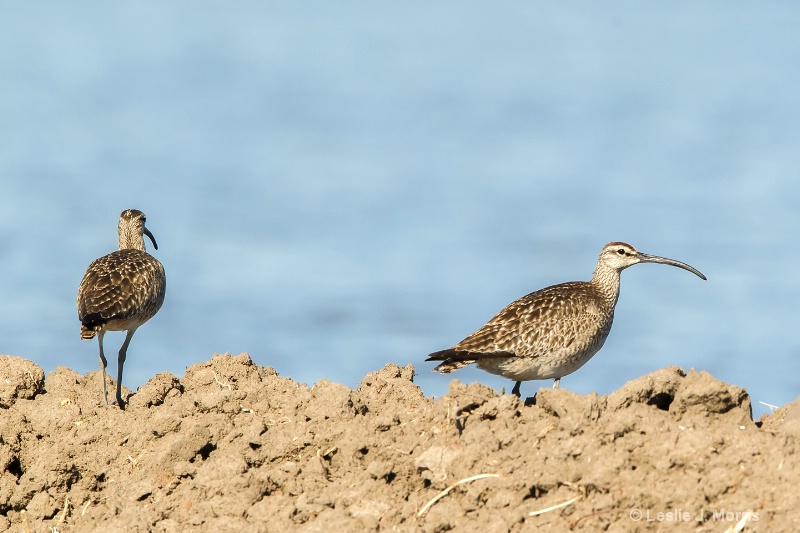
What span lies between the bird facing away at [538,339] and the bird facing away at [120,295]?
3969 millimetres

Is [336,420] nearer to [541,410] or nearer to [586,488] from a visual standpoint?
[541,410]

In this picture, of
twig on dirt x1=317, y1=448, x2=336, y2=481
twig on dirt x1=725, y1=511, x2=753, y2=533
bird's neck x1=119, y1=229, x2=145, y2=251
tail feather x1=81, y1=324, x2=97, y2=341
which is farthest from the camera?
bird's neck x1=119, y1=229, x2=145, y2=251

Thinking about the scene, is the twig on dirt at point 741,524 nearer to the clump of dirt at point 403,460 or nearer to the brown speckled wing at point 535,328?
the clump of dirt at point 403,460

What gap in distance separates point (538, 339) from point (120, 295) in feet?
16.7

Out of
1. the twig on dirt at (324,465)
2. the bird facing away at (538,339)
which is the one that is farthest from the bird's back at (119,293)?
the twig on dirt at (324,465)

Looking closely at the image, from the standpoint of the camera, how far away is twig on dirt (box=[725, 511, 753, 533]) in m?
9.02

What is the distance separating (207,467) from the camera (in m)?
11.2

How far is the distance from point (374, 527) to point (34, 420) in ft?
15.7

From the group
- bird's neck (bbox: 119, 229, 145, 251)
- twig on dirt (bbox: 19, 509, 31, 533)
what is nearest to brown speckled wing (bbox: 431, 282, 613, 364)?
twig on dirt (bbox: 19, 509, 31, 533)

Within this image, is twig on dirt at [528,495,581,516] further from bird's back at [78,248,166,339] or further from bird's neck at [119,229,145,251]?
bird's neck at [119,229,145,251]

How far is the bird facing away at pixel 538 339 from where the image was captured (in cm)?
1377

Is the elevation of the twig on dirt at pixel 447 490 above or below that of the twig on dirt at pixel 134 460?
below

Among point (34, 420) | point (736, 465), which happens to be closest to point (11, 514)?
point (34, 420)

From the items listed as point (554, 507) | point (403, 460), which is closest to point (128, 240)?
point (403, 460)
